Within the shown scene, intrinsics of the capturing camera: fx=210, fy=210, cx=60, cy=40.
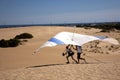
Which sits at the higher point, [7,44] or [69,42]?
[69,42]

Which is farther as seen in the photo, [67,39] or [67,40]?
[67,39]

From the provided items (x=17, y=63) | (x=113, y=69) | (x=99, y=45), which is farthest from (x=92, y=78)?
(x=99, y=45)

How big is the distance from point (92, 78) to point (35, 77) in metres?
2.51

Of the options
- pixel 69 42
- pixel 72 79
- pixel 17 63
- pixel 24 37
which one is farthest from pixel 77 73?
pixel 24 37

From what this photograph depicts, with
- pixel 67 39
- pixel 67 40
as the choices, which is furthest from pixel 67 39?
pixel 67 40

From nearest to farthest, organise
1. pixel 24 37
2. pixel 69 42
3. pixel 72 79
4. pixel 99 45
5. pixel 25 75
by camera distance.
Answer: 1. pixel 72 79
2. pixel 25 75
3. pixel 69 42
4. pixel 99 45
5. pixel 24 37

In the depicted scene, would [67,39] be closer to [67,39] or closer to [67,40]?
[67,39]

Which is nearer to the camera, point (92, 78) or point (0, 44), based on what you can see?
point (92, 78)

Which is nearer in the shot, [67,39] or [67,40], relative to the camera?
[67,40]

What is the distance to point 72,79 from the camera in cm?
884

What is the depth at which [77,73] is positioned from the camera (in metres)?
9.80

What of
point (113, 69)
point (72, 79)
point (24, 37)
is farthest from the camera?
point (24, 37)

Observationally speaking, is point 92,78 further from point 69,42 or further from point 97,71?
point 69,42

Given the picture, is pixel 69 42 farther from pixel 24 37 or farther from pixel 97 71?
pixel 24 37
